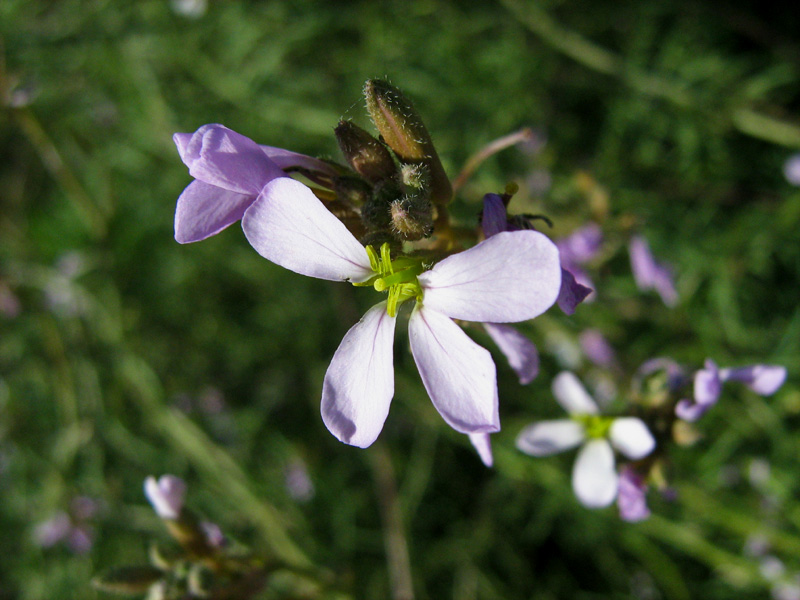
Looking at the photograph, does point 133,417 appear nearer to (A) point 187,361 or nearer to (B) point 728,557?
(A) point 187,361

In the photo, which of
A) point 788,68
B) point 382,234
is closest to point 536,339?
point 788,68

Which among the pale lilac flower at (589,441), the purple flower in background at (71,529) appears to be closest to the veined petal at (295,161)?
the pale lilac flower at (589,441)

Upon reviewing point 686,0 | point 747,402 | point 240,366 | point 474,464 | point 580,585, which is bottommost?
point 580,585

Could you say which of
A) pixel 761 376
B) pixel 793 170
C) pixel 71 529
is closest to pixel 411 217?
pixel 761 376

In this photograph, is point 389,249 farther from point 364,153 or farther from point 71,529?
point 71,529

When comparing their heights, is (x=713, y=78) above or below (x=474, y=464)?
above

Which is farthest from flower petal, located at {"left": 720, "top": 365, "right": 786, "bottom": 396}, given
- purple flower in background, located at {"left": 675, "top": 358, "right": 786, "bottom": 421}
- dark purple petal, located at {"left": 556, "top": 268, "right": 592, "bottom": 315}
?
dark purple petal, located at {"left": 556, "top": 268, "right": 592, "bottom": 315}
